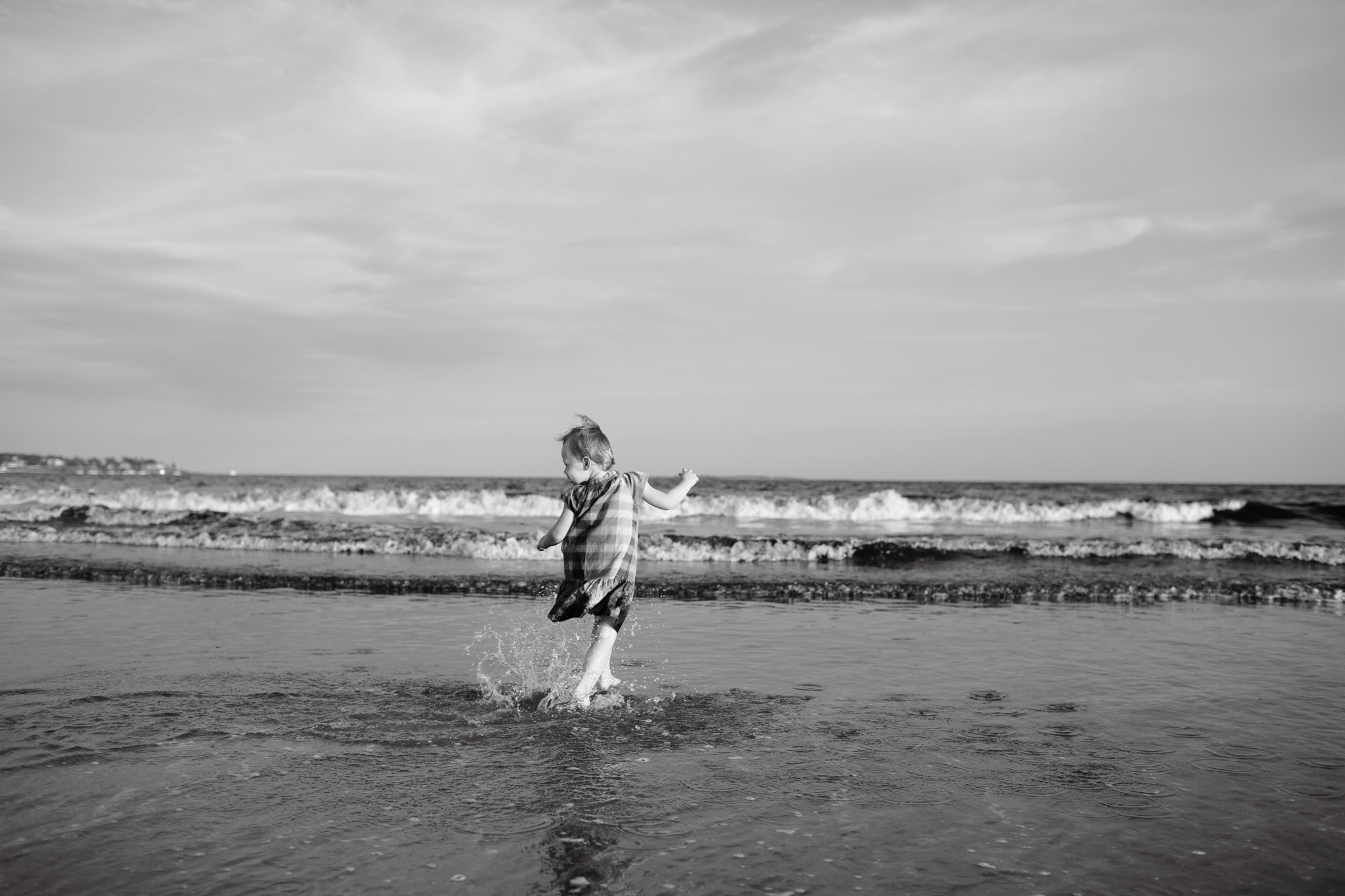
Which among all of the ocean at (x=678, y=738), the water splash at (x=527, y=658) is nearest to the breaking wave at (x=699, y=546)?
the ocean at (x=678, y=738)

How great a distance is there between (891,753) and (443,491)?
3525 centimetres

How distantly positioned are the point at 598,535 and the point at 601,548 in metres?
0.09

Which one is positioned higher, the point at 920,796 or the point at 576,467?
the point at 576,467

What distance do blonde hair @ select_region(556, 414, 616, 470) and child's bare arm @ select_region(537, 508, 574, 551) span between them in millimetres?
382

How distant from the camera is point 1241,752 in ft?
17.0

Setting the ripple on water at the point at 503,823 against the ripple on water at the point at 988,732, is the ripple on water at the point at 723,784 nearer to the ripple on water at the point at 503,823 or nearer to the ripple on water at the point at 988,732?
the ripple on water at the point at 503,823

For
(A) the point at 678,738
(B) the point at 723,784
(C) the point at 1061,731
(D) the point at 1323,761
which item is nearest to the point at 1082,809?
(C) the point at 1061,731

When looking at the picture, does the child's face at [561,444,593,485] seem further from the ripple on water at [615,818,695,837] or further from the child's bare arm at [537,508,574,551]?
the ripple on water at [615,818,695,837]

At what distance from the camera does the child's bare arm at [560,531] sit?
6.00 metres

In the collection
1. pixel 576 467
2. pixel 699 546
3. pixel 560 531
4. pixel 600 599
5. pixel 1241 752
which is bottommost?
pixel 1241 752

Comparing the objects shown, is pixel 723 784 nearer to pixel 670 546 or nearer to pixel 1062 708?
pixel 1062 708

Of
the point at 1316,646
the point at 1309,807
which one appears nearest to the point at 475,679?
the point at 1309,807

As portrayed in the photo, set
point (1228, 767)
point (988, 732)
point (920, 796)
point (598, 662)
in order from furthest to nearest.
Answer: point (598, 662) < point (988, 732) < point (1228, 767) < point (920, 796)

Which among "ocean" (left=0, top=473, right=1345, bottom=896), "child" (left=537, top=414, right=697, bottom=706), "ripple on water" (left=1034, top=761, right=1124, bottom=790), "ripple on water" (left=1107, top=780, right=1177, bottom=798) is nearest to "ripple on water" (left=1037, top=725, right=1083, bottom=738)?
"ocean" (left=0, top=473, right=1345, bottom=896)
